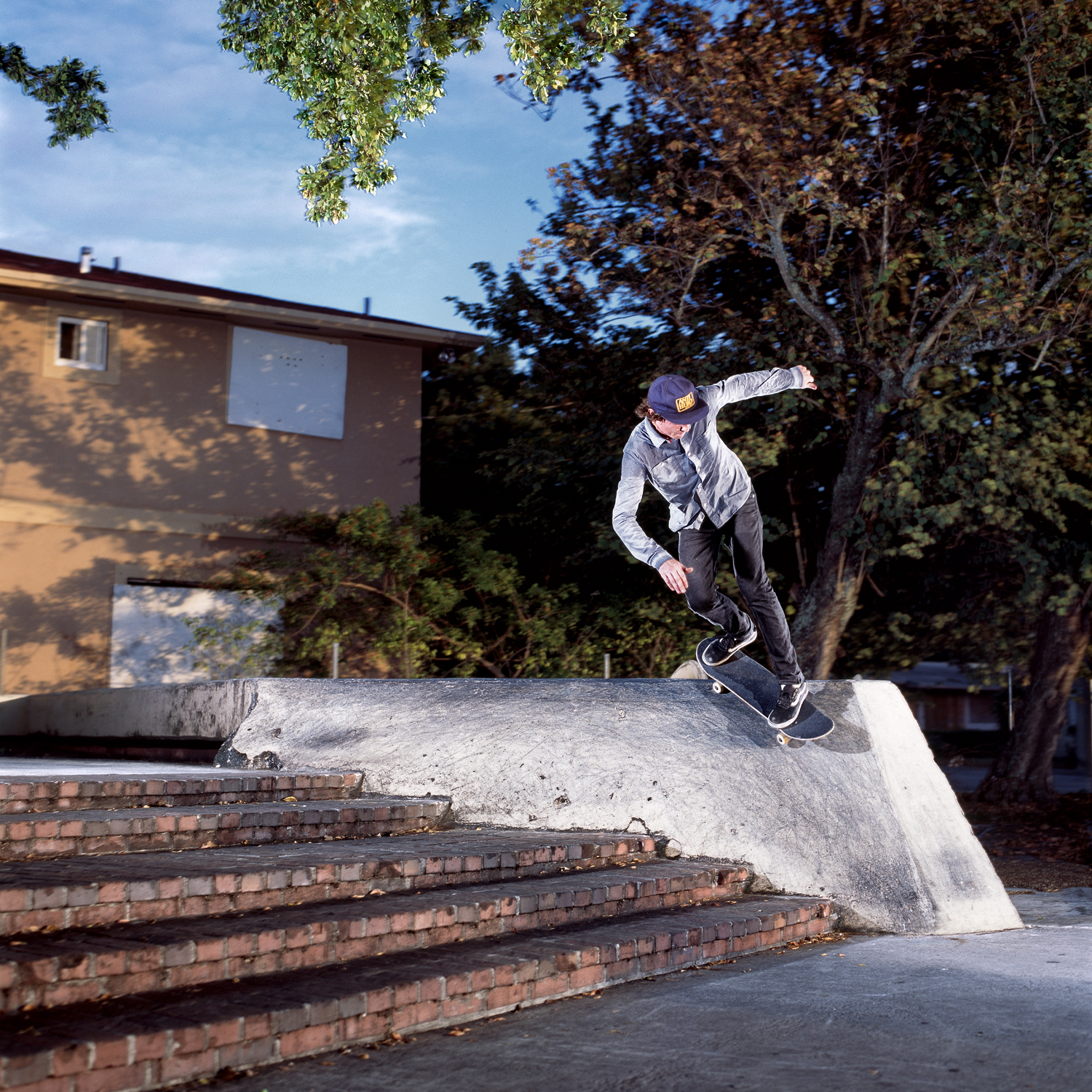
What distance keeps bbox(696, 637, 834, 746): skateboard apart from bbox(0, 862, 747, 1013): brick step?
5.21 ft

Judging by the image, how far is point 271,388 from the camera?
54.4 ft

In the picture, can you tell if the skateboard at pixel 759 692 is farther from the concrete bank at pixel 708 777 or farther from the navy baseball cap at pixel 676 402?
the navy baseball cap at pixel 676 402

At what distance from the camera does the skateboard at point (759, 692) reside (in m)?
7.29

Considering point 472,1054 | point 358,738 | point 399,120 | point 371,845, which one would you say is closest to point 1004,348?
point 399,120

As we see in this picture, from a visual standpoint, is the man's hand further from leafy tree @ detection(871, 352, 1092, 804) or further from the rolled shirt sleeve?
leafy tree @ detection(871, 352, 1092, 804)

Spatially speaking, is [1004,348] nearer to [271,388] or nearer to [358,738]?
[358,738]

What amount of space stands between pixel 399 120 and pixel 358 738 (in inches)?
252

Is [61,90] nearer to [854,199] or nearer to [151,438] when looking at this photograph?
[151,438]

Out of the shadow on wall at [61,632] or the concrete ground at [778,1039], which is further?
the shadow on wall at [61,632]

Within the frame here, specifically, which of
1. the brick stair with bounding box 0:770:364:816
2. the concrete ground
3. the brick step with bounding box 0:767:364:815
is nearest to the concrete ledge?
the brick step with bounding box 0:767:364:815

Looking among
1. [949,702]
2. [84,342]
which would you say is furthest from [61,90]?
[949,702]

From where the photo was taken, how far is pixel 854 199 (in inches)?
514

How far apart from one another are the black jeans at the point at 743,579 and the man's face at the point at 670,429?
0.60 m

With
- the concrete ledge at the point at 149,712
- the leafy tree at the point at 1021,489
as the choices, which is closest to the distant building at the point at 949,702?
the leafy tree at the point at 1021,489
